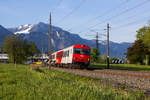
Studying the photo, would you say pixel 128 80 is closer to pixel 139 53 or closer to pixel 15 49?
pixel 139 53

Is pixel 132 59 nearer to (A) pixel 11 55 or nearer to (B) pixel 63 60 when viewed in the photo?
(B) pixel 63 60

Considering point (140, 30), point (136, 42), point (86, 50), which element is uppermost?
point (140, 30)

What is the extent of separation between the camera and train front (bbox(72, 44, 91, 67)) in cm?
2653

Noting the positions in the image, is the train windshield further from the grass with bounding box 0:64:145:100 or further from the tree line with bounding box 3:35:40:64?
the tree line with bounding box 3:35:40:64

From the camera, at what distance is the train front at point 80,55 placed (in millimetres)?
26531

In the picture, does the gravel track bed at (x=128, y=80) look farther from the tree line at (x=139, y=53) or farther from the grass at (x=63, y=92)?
the tree line at (x=139, y=53)

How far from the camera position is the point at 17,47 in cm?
6788

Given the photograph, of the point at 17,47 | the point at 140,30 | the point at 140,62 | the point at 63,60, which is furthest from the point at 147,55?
the point at 17,47

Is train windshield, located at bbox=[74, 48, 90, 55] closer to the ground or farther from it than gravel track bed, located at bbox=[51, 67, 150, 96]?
farther from it

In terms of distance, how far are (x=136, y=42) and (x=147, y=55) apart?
20.0ft

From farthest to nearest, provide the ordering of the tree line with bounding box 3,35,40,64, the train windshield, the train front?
the tree line with bounding box 3,35,40,64 < the train windshield < the train front

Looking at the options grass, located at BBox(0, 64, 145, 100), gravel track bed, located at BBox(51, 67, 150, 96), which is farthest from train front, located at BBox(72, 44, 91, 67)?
grass, located at BBox(0, 64, 145, 100)

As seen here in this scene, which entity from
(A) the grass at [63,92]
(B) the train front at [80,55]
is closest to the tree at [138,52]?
(B) the train front at [80,55]

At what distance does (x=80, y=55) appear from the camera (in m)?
26.8
